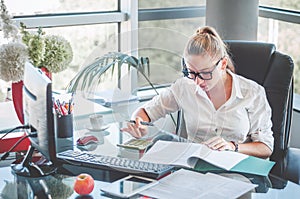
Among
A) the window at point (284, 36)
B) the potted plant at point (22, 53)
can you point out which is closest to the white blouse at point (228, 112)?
the potted plant at point (22, 53)

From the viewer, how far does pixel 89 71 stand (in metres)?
2.51

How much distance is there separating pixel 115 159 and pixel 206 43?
0.67m

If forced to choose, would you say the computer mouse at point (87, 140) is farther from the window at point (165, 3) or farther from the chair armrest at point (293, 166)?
the window at point (165, 3)

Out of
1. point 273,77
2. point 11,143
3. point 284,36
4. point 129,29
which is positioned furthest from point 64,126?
point 284,36

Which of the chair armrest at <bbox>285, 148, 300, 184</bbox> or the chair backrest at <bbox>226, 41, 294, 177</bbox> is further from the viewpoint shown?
the chair backrest at <bbox>226, 41, 294, 177</bbox>

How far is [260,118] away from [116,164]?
73 cm

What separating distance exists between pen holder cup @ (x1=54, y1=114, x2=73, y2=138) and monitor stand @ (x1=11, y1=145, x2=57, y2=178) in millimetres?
227

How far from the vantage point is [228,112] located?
91.4 inches

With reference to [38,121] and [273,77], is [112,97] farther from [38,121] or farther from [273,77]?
[273,77]

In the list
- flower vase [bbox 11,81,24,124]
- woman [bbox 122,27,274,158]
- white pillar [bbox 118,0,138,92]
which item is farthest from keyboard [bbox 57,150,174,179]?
white pillar [bbox 118,0,138,92]

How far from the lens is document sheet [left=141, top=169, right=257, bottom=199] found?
166 centimetres

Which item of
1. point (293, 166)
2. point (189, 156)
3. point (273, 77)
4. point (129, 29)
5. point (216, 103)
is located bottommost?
point (293, 166)

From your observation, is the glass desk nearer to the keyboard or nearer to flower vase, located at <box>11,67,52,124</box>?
the keyboard

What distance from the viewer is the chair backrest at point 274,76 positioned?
2389mm
